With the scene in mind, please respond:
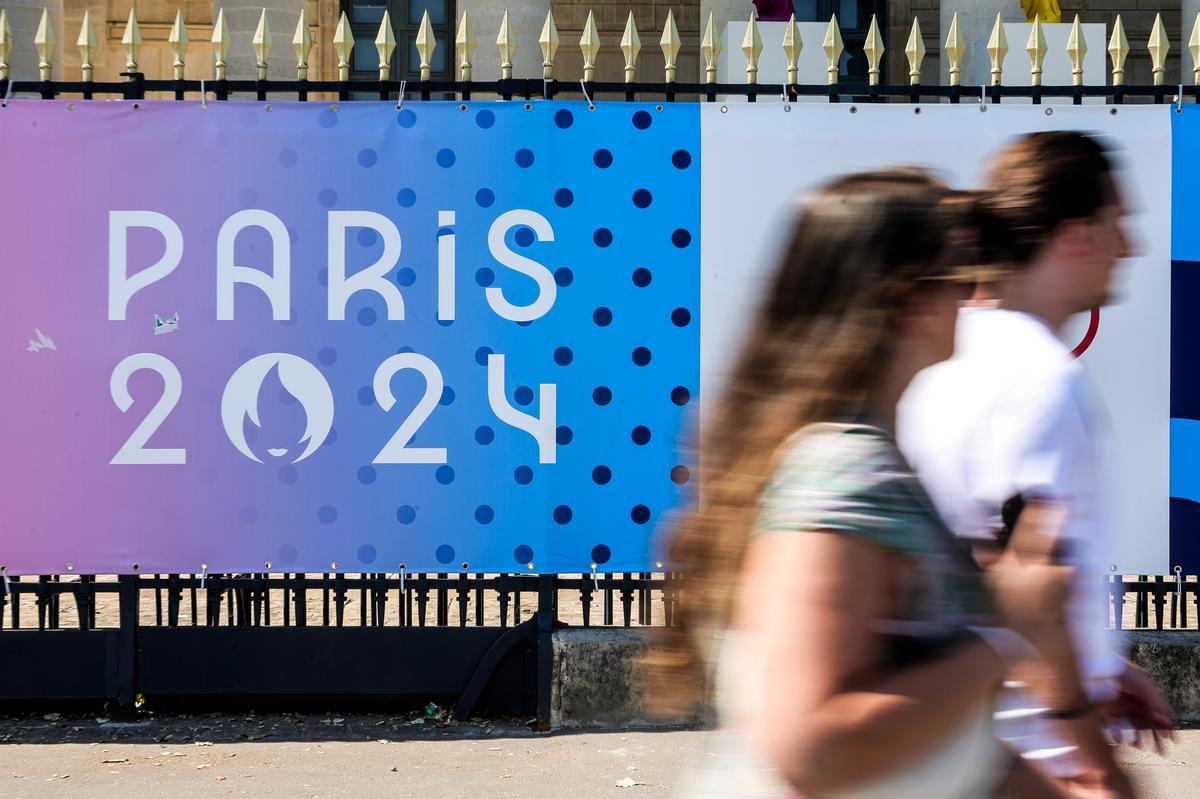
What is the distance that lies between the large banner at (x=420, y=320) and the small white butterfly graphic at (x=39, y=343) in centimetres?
2

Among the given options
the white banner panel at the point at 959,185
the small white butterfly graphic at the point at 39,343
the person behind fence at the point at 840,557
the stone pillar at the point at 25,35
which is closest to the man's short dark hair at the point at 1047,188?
the person behind fence at the point at 840,557

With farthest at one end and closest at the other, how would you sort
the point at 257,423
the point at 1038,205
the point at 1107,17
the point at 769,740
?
the point at 1107,17
the point at 257,423
the point at 1038,205
the point at 769,740

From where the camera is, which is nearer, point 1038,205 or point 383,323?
point 1038,205

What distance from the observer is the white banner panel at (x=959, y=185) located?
212 inches

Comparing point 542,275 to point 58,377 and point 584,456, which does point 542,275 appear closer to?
point 584,456

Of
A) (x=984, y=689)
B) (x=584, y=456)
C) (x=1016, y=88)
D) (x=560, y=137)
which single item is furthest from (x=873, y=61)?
(x=984, y=689)

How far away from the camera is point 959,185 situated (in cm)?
541

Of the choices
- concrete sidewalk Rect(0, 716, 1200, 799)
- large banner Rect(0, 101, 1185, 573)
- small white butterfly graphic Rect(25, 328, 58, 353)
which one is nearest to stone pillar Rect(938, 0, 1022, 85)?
large banner Rect(0, 101, 1185, 573)

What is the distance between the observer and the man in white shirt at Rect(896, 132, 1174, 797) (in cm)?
202

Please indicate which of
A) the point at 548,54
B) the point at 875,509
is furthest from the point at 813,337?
the point at 548,54

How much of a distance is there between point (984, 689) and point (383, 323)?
13.6 ft

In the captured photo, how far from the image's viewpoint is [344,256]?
5.39 meters

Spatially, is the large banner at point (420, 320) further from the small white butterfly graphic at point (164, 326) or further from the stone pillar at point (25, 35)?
the stone pillar at point (25, 35)

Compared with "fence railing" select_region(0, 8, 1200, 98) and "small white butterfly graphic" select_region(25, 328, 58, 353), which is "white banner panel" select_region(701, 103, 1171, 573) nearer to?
"fence railing" select_region(0, 8, 1200, 98)
